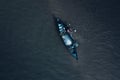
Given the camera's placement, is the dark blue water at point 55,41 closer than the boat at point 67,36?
Yes

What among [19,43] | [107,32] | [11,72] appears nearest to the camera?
[11,72]

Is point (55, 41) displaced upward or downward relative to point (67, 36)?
downward

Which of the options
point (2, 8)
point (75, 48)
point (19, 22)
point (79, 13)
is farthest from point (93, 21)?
point (2, 8)

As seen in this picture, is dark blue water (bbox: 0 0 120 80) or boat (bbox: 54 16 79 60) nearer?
dark blue water (bbox: 0 0 120 80)

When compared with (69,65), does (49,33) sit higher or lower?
higher

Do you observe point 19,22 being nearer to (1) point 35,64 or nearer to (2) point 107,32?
(1) point 35,64
